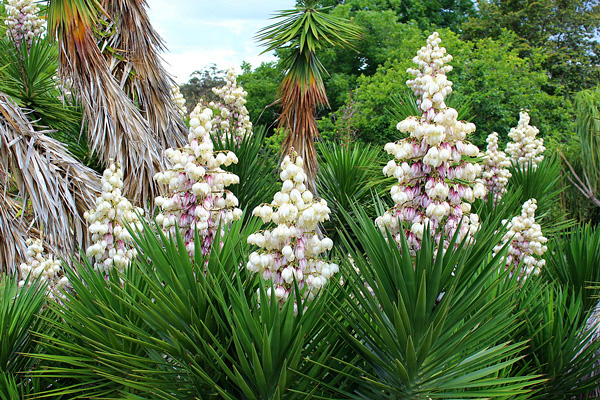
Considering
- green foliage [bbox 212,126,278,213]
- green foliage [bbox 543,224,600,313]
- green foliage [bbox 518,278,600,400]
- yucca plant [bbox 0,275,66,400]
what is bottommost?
yucca plant [bbox 0,275,66,400]

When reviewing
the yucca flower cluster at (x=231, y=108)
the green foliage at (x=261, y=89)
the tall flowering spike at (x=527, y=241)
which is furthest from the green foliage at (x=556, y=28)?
the tall flowering spike at (x=527, y=241)

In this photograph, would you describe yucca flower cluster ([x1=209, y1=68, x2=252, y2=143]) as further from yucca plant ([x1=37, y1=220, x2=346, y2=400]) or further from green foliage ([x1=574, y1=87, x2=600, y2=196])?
green foliage ([x1=574, y1=87, x2=600, y2=196])

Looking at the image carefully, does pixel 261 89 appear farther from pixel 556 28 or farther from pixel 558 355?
pixel 558 355

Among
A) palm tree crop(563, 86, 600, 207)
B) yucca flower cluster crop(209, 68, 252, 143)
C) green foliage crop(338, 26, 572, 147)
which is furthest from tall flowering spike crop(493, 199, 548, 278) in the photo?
green foliage crop(338, 26, 572, 147)

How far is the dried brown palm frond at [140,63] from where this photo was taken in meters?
5.65

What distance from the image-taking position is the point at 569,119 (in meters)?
14.6

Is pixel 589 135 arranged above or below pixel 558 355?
above

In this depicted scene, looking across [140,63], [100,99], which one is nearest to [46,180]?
[100,99]

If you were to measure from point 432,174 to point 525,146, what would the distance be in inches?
215

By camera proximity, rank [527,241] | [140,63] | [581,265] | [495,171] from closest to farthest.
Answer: [581,265] → [527,241] → [140,63] → [495,171]

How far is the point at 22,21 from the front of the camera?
715cm

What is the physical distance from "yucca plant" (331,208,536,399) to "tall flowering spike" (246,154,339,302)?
7.0 inches

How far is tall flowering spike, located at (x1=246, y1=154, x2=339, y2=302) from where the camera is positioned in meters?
1.90

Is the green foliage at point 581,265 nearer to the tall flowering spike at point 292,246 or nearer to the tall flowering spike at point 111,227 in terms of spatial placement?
the tall flowering spike at point 292,246
